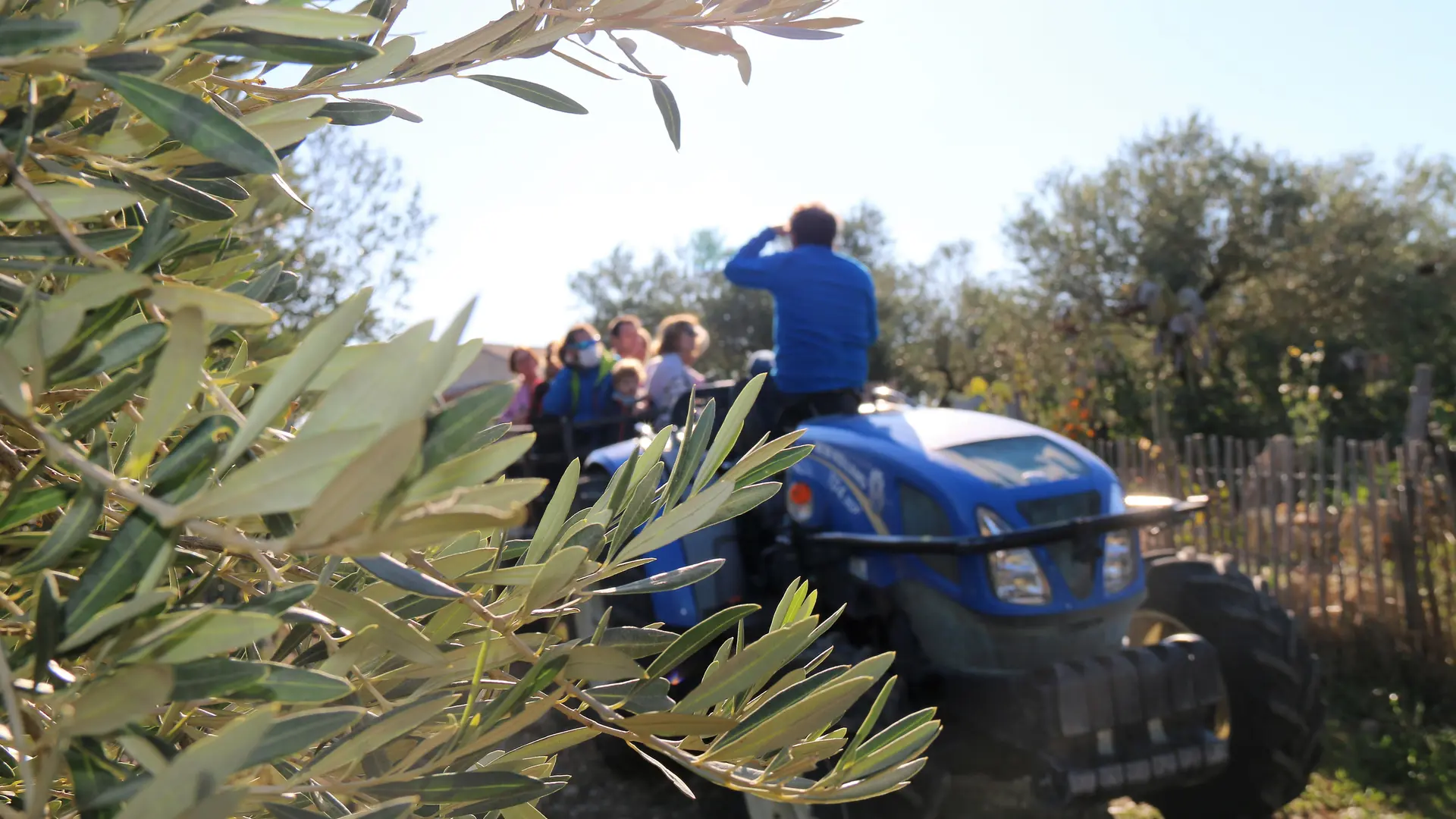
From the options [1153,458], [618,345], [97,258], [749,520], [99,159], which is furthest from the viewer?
[1153,458]

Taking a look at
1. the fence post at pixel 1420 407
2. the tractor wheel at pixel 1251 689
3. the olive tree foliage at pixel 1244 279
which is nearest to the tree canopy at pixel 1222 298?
the olive tree foliage at pixel 1244 279

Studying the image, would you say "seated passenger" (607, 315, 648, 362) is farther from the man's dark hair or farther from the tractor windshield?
the tractor windshield

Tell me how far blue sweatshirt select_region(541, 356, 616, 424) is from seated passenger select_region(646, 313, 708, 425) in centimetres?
24

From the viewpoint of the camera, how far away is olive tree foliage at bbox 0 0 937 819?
41 cm

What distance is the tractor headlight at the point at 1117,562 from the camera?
9.67 ft

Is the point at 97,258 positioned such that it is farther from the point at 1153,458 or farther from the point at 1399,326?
the point at 1399,326

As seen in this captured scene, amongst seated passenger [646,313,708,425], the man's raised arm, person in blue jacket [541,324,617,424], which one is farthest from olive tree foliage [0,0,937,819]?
person in blue jacket [541,324,617,424]

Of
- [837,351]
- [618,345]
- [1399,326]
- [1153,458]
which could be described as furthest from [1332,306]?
[837,351]

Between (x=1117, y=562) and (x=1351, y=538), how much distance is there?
405 centimetres

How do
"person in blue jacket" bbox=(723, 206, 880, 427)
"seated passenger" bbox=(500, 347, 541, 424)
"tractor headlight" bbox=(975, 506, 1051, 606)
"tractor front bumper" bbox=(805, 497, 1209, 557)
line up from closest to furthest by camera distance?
"tractor front bumper" bbox=(805, 497, 1209, 557) → "tractor headlight" bbox=(975, 506, 1051, 606) → "person in blue jacket" bbox=(723, 206, 880, 427) → "seated passenger" bbox=(500, 347, 541, 424)

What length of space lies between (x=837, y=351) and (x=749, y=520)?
62 cm

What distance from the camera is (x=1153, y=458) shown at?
8.11m

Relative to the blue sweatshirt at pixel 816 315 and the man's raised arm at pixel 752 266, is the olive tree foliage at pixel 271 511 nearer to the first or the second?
the blue sweatshirt at pixel 816 315

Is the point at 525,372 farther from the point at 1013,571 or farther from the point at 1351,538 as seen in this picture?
the point at 1351,538
